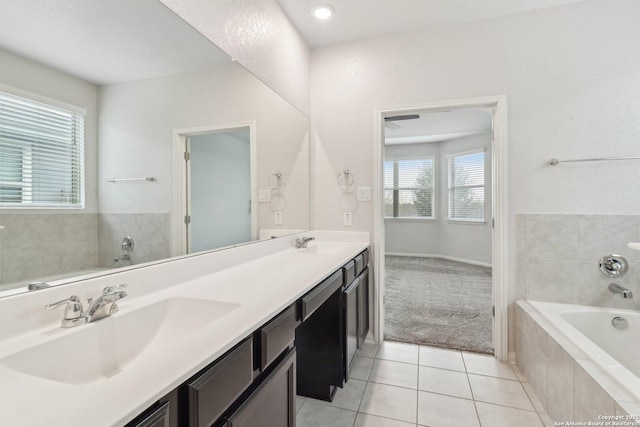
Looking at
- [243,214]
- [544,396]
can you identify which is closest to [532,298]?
[544,396]

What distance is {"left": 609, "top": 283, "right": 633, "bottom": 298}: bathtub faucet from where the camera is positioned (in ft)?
6.32

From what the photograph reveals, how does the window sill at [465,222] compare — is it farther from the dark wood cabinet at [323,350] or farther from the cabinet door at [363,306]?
the dark wood cabinet at [323,350]

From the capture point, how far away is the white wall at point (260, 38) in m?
1.45

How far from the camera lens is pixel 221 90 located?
5.26 feet

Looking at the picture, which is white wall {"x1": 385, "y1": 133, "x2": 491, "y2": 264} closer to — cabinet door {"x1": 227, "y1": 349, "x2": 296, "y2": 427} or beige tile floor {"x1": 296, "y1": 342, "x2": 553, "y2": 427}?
beige tile floor {"x1": 296, "y1": 342, "x2": 553, "y2": 427}

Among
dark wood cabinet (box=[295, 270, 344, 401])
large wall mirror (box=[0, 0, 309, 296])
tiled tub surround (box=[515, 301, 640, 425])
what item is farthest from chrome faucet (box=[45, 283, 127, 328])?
tiled tub surround (box=[515, 301, 640, 425])

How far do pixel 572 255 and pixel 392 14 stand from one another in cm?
215

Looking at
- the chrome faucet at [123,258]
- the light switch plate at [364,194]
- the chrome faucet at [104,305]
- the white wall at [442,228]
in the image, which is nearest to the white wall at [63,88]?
the chrome faucet at [123,258]

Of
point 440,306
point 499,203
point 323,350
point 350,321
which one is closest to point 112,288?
point 323,350

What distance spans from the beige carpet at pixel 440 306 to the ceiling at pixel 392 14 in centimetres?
254

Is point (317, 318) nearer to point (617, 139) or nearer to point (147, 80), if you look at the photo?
point (147, 80)

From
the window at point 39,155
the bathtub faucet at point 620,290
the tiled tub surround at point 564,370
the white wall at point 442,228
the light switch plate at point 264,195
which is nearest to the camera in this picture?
the window at point 39,155

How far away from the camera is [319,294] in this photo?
1.37 meters

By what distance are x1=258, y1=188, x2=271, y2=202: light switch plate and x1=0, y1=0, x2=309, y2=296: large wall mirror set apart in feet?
0.79
